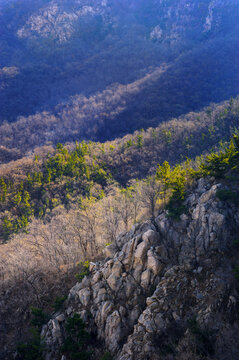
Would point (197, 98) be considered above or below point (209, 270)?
above

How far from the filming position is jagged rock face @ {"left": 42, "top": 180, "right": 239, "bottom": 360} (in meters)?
14.5

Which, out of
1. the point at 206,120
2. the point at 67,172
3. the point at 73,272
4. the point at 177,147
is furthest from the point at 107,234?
the point at 206,120

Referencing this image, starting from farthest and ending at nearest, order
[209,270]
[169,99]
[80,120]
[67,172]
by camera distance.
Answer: [80,120] → [169,99] → [67,172] → [209,270]

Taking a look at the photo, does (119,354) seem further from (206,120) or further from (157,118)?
(157,118)

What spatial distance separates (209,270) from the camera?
17484mm

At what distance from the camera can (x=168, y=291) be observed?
57.7 ft

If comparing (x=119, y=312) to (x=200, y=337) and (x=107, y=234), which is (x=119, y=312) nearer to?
(x=200, y=337)

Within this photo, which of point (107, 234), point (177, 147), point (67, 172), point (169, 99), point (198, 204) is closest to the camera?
point (198, 204)

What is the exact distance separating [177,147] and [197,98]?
9549cm

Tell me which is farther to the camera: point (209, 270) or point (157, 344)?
point (209, 270)

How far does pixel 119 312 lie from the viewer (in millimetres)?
18562

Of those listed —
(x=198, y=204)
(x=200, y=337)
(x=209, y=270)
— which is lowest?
(x=200, y=337)

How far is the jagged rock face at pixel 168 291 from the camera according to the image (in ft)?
47.5

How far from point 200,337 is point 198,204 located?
36.9 ft
